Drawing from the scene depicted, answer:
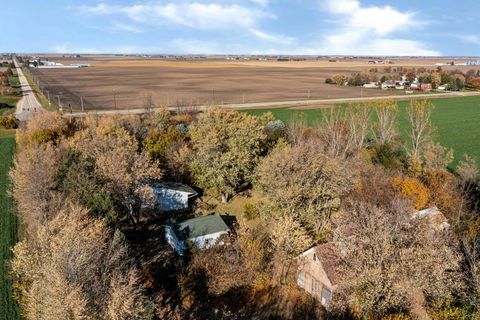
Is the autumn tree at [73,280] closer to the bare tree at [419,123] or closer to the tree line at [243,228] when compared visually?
the tree line at [243,228]

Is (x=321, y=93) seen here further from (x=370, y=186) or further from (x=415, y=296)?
(x=415, y=296)

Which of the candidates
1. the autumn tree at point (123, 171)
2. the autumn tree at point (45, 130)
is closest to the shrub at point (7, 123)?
the autumn tree at point (45, 130)

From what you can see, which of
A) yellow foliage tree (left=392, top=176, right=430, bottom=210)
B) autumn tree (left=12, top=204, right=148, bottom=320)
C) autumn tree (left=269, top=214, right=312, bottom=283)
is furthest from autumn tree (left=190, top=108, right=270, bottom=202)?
autumn tree (left=12, top=204, right=148, bottom=320)

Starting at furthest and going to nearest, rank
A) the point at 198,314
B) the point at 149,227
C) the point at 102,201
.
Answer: the point at 149,227, the point at 102,201, the point at 198,314

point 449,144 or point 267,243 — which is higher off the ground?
point 449,144

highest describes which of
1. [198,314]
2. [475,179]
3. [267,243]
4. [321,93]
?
[321,93]

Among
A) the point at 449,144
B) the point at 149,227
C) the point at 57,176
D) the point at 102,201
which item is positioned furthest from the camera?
the point at 449,144

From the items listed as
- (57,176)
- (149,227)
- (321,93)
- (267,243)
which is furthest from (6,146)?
(321,93)

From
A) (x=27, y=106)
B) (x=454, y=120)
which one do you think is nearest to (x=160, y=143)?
(x=454, y=120)

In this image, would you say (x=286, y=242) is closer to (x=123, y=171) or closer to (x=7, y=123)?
(x=123, y=171)
